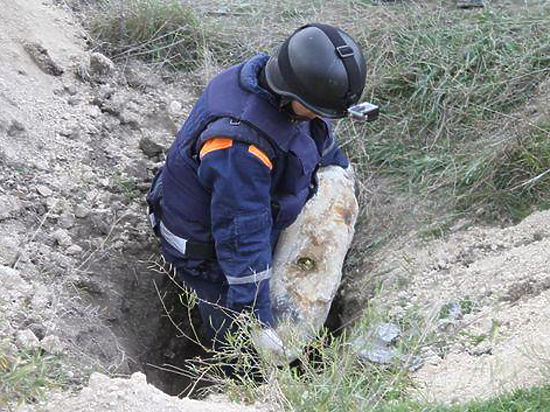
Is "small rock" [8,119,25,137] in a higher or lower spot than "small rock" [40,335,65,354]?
higher

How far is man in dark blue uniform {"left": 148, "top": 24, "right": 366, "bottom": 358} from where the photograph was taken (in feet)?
12.8

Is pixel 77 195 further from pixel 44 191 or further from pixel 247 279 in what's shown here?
pixel 247 279

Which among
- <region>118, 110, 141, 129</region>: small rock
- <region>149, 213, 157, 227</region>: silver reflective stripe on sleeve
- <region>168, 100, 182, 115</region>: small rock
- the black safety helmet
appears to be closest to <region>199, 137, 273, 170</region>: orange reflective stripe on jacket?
the black safety helmet

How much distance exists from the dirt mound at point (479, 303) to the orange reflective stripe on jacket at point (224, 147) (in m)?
0.86

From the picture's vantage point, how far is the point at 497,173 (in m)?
4.81

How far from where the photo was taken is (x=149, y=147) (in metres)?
5.16

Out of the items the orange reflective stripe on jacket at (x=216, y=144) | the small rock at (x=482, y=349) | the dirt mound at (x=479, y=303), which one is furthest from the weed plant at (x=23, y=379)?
the small rock at (x=482, y=349)

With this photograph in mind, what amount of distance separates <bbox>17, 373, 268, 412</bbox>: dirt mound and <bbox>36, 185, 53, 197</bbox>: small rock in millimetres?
1596

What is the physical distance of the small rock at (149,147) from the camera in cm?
515

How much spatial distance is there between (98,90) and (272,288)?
1.63m

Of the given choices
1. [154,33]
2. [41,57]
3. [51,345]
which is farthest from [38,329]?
[154,33]

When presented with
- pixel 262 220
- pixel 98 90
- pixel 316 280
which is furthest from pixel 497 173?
pixel 98 90

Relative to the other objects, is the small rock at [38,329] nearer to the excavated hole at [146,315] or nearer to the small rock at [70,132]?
the excavated hole at [146,315]

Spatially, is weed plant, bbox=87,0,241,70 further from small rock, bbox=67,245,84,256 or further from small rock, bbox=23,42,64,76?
small rock, bbox=67,245,84,256
